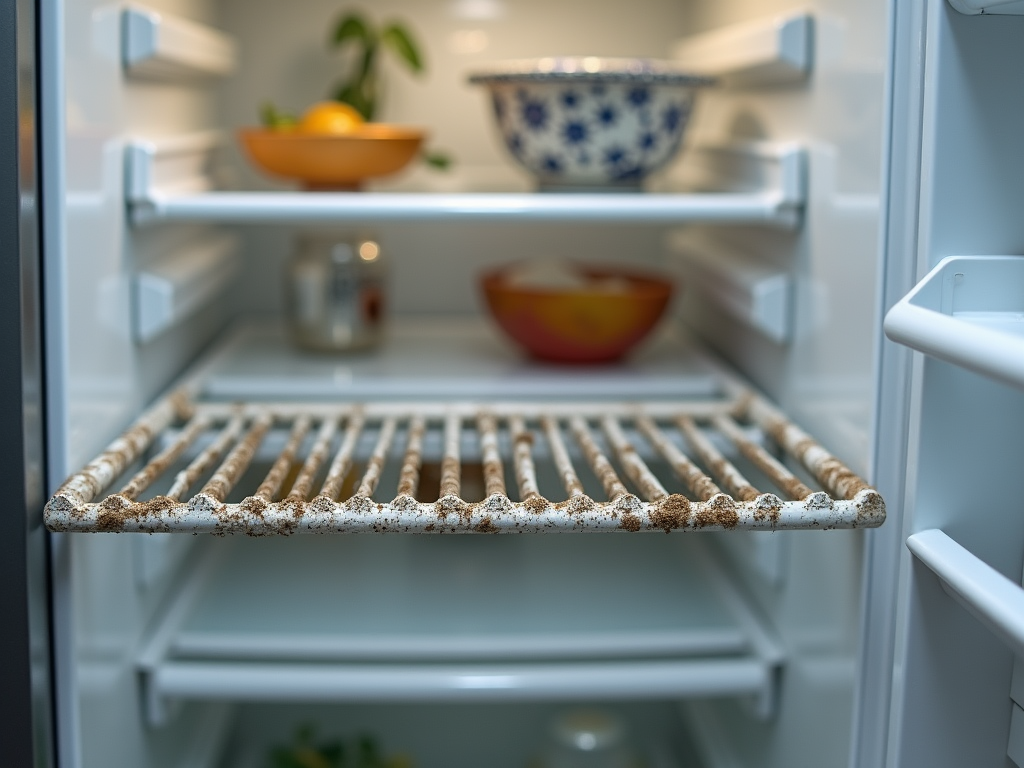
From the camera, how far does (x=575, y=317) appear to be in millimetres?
1432

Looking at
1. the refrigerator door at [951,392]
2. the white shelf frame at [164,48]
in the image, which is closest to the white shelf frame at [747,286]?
the refrigerator door at [951,392]

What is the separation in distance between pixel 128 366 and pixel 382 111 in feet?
2.32

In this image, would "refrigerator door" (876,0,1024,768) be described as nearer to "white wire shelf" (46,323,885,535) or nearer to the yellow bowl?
"white wire shelf" (46,323,885,535)

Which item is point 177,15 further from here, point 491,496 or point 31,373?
point 491,496

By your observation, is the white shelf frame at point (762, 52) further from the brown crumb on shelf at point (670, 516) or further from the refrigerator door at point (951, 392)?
the brown crumb on shelf at point (670, 516)

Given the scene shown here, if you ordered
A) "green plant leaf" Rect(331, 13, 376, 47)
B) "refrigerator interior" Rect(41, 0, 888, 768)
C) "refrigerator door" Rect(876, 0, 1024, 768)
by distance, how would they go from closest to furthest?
"refrigerator door" Rect(876, 0, 1024, 768) → "refrigerator interior" Rect(41, 0, 888, 768) → "green plant leaf" Rect(331, 13, 376, 47)

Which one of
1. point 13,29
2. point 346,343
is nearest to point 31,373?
point 13,29

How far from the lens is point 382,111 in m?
1.70

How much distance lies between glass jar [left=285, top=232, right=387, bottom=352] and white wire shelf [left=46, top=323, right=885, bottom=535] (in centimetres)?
16

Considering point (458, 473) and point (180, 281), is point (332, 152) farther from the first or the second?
point (458, 473)

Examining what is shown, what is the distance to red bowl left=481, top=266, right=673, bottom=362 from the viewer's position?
143 centimetres

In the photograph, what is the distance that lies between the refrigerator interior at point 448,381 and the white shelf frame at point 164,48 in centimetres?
2

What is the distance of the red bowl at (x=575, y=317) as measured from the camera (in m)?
1.43

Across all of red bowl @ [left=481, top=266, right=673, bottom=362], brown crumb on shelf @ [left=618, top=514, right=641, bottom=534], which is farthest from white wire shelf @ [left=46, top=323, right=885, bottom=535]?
red bowl @ [left=481, top=266, right=673, bottom=362]
